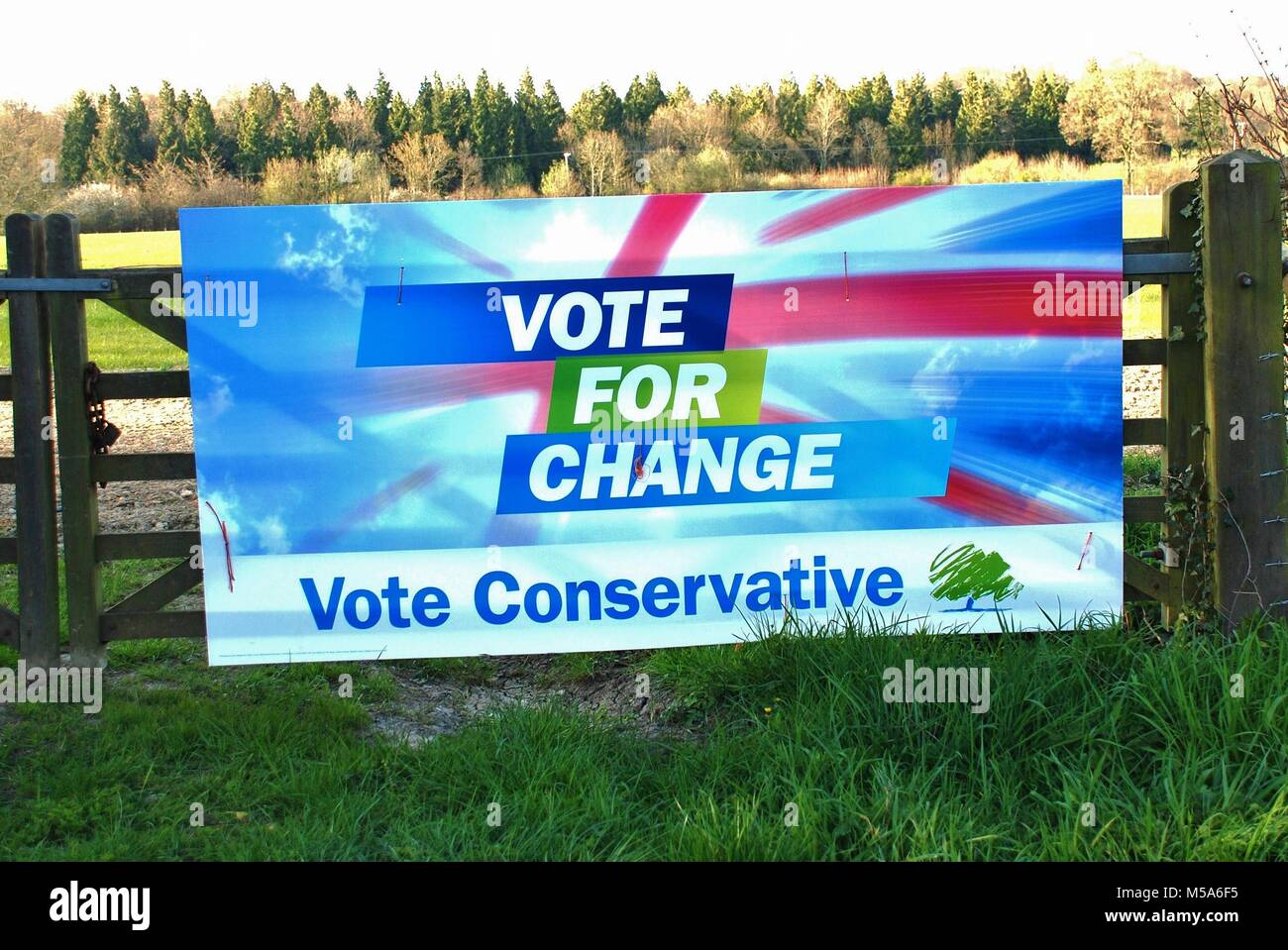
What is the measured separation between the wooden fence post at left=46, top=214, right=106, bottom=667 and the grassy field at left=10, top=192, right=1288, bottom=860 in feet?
1.34

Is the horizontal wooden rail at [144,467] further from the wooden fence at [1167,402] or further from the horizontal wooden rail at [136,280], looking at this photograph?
the horizontal wooden rail at [136,280]

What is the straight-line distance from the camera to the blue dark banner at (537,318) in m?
4.82

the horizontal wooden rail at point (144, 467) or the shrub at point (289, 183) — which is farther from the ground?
the shrub at point (289, 183)

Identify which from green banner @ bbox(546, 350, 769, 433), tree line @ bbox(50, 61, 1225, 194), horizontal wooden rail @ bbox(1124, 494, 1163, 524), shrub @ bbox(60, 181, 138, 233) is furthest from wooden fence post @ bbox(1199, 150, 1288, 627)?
tree line @ bbox(50, 61, 1225, 194)

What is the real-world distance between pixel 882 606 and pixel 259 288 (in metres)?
2.93

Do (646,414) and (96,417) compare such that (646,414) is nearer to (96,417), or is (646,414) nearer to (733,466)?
(733,466)

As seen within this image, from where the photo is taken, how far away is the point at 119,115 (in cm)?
8250

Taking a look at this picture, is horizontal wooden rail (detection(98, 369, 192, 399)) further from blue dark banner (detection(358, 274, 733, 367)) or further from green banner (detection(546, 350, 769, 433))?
green banner (detection(546, 350, 769, 433))

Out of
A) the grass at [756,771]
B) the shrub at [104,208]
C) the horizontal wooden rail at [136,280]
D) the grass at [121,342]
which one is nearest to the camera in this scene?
the grass at [756,771]

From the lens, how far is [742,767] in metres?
3.93

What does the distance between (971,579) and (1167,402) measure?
116 cm

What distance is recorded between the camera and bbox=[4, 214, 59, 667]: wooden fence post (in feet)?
16.0

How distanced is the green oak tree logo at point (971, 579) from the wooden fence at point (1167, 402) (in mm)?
741

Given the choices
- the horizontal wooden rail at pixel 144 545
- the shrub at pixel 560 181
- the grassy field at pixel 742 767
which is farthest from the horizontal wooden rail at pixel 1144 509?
the shrub at pixel 560 181
